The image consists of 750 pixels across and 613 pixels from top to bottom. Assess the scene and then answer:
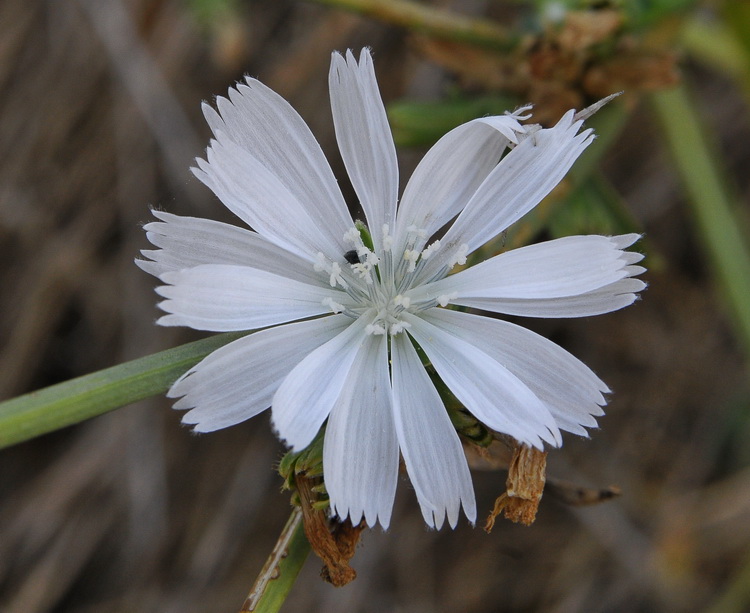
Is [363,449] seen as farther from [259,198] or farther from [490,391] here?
[259,198]

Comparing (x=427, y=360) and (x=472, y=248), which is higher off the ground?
(x=472, y=248)

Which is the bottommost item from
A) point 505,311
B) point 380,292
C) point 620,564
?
point 620,564

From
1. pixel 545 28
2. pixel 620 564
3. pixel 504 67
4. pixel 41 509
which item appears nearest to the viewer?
pixel 545 28

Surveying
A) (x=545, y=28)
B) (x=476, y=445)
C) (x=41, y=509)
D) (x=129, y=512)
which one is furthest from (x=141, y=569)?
(x=545, y=28)

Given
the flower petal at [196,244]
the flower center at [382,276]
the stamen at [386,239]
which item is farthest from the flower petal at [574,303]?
the flower petal at [196,244]

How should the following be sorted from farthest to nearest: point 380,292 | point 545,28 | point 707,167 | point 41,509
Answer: point 41,509, point 707,167, point 545,28, point 380,292

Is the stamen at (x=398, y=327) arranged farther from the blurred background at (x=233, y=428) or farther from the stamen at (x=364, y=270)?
the blurred background at (x=233, y=428)

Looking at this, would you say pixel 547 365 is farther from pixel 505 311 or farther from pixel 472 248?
pixel 472 248
